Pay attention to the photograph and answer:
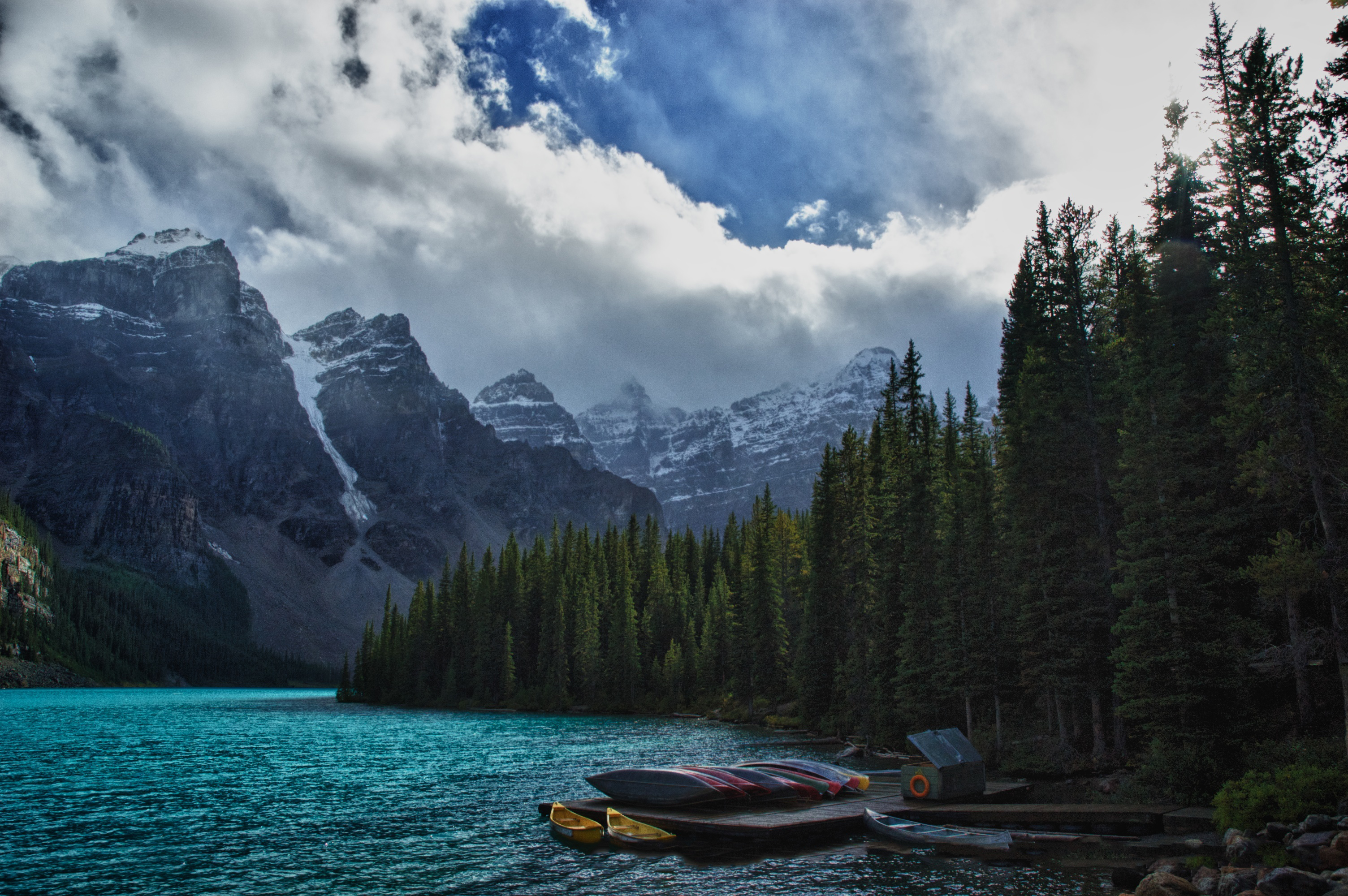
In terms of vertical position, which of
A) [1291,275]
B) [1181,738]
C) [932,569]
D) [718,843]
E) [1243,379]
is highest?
[1291,275]

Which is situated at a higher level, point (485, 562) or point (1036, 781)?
point (485, 562)

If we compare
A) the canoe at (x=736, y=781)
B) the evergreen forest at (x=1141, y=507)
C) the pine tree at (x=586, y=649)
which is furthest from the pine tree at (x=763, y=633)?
the canoe at (x=736, y=781)

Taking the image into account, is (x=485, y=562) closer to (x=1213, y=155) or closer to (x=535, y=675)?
(x=535, y=675)

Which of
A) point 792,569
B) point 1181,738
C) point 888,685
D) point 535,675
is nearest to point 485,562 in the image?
point 535,675

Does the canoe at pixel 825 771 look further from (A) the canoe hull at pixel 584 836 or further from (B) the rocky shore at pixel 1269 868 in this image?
(B) the rocky shore at pixel 1269 868

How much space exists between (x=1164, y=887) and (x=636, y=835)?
16686 millimetres

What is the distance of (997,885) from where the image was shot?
22672 millimetres

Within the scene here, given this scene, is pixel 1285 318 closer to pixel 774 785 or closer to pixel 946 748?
pixel 946 748

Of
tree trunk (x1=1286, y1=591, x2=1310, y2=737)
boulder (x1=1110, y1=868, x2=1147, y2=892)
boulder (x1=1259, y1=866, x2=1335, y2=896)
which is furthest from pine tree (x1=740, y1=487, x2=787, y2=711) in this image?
boulder (x1=1259, y1=866, x2=1335, y2=896)

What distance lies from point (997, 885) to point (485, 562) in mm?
134934

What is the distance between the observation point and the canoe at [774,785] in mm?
34375

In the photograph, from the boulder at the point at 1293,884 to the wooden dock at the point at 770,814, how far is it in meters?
15.1

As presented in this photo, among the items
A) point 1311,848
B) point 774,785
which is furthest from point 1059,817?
point 774,785

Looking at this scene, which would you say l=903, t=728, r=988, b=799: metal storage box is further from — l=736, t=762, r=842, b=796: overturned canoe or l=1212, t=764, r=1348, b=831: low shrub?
l=1212, t=764, r=1348, b=831: low shrub
